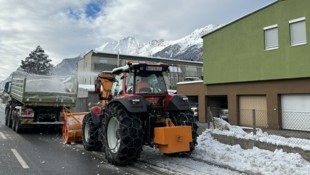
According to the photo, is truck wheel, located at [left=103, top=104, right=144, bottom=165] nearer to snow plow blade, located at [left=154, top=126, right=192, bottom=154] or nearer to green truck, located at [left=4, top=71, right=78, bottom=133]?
snow plow blade, located at [left=154, top=126, right=192, bottom=154]

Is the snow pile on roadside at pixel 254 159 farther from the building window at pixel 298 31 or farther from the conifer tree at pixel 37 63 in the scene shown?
the conifer tree at pixel 37 63

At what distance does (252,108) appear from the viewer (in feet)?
69.6

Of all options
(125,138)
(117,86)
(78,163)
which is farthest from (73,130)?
(125,138)

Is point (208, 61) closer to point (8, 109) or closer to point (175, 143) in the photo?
point (8, 109)

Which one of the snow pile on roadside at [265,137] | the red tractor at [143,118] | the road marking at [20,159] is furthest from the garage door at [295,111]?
the road marking at [20,159]

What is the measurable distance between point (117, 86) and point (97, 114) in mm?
1445

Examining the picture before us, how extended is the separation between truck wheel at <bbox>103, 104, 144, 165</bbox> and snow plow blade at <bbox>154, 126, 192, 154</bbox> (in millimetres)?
439

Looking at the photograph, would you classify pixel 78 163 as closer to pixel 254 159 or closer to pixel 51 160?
pixel 51 160

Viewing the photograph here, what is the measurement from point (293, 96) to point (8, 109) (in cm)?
1612

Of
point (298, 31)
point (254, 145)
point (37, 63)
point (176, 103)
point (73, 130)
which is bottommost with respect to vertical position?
point (254, 145)

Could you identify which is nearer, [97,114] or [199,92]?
[97,114]

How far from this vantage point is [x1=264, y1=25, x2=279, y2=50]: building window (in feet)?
63.4

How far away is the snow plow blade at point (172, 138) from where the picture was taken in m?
7.90

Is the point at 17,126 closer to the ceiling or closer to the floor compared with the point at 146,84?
closer to the floor
